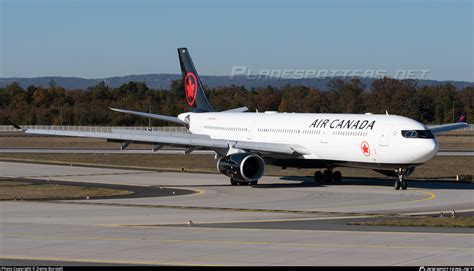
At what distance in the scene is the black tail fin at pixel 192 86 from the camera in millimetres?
63562

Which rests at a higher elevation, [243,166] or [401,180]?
[243,166]

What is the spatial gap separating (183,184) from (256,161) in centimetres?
442

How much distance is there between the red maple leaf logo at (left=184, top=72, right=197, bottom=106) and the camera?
63.7 m

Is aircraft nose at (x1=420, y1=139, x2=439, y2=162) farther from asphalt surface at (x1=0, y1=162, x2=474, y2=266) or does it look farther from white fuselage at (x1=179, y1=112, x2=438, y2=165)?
asphalt surface at (x1=0, y1=162, x2=474, y2=266)

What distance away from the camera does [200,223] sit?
1240 inches

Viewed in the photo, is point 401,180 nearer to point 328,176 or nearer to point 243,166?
point 328,176

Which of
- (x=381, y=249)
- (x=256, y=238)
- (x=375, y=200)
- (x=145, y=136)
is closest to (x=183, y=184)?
(x=145, y=136)

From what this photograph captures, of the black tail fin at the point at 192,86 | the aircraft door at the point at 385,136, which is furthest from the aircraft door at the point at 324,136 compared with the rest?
the black tail fin at the point at 192,86

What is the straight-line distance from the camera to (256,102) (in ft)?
596

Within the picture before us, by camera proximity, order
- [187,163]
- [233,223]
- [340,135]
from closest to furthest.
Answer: [233,223]
[340,135]
[187,163]

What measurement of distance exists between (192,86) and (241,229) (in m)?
35.1

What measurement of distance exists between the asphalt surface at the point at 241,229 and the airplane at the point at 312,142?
1.39m

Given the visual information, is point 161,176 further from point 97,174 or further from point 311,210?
point 311,210

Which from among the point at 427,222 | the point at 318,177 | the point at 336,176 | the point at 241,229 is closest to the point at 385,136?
the point at 336,176
